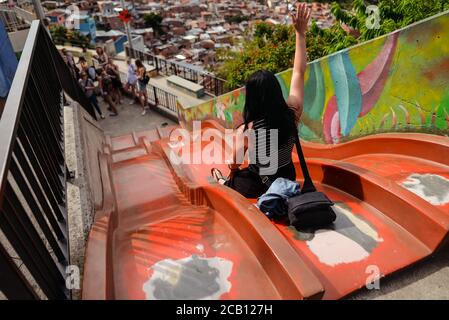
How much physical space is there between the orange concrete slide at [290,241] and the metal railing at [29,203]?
0.24m

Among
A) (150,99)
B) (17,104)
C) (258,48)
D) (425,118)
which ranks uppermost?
(17,104)

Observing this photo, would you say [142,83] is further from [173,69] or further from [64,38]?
[64,38]

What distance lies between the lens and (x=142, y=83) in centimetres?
1057

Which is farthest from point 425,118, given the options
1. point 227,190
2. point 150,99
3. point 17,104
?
point 150,99

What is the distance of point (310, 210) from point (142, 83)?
365 inches

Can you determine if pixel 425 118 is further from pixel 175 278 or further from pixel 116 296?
pixel 116 296

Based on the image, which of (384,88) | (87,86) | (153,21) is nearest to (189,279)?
(384,88)

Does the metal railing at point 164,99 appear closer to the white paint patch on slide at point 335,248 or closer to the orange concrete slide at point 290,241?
the orange concrete slide at point 290,241

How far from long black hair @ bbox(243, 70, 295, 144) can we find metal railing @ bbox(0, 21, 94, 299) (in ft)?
5.35

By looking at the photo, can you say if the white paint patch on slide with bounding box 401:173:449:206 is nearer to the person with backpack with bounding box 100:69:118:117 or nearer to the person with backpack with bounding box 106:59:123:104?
the person with backpack with bounding box 100:69:118:117

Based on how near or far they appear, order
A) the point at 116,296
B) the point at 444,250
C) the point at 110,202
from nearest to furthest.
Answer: the point at 116,296 → the point at 444,250 → the point at 110,202

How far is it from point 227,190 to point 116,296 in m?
1.24

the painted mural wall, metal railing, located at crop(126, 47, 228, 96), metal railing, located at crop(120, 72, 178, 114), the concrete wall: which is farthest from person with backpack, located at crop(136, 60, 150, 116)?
the concrete wall

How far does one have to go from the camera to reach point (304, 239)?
2.44 m
